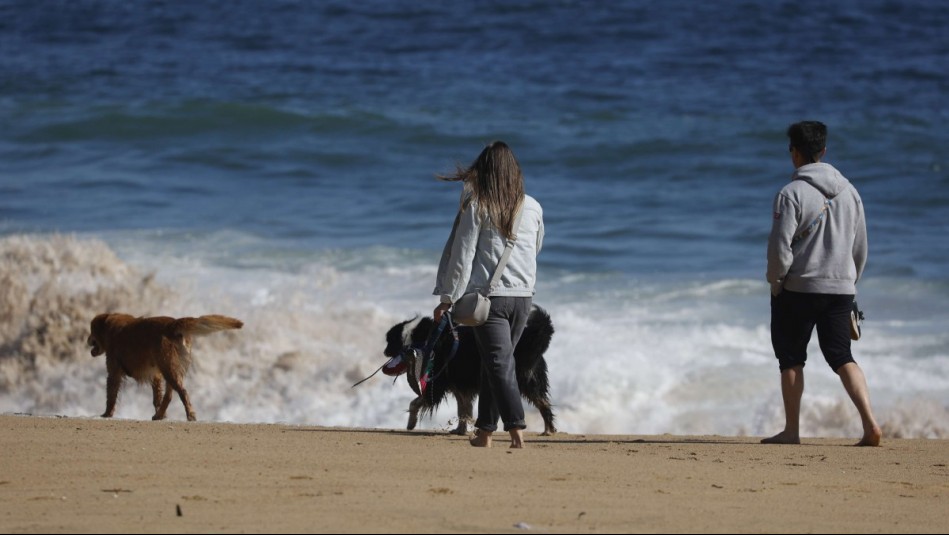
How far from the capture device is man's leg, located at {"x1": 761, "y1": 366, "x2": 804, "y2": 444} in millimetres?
7004

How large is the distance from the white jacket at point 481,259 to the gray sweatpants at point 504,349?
72 mm

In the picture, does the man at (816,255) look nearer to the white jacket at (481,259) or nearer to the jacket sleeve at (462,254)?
the white jacket at (481,259)

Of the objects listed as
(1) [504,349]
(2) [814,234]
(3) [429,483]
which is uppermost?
(2) [814,234]

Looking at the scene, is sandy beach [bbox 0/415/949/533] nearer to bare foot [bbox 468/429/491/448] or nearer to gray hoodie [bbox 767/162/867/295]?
bare foot [bbox 468/429/491/448]

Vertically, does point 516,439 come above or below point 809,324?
below

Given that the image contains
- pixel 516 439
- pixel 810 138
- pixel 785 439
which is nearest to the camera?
pixel 516 439

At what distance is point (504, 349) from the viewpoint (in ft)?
20.7

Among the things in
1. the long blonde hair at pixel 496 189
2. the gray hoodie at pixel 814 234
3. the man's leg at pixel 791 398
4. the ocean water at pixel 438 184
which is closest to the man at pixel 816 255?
the gray hoodie at pixel 814 234

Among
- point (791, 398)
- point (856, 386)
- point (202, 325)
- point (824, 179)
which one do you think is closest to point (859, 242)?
point (824, 179)

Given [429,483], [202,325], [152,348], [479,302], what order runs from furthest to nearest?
1. [152,348]
2. [202,325]
3. [479,302]
4. [429,483]

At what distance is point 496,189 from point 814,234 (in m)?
1.81

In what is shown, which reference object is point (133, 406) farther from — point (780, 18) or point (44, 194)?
point (780, 18)

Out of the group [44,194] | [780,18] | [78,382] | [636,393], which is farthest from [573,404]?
[780,18]

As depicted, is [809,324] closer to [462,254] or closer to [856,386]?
[856,386]
